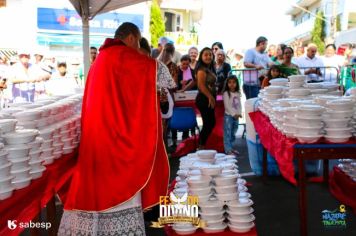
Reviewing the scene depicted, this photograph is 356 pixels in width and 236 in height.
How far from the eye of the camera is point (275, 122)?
3.60 metres

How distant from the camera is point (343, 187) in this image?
434 centimetres

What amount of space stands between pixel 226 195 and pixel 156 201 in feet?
1.71

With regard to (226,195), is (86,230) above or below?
below

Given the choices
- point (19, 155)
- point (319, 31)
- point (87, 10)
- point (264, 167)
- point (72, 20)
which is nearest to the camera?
point (19, 155)

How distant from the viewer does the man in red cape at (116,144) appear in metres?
2.93

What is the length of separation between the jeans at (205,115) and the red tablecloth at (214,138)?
1.67 ft

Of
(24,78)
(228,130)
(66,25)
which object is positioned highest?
(66,25)

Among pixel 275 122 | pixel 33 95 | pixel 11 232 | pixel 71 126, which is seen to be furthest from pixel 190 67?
pixel 11 232

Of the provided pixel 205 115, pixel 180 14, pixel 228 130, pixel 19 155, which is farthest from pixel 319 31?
pixel 19 155

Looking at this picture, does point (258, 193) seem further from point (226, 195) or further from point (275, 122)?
point (226, 195)

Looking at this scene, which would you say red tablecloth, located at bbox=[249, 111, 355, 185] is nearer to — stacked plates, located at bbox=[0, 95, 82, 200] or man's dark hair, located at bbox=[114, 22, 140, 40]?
man's dark hair, located at bbox=[114, 22, 140, 40]
